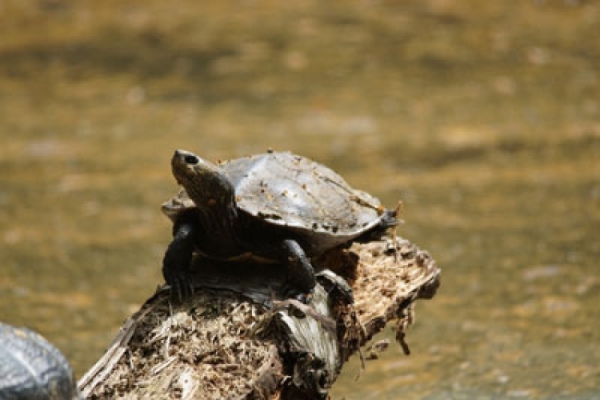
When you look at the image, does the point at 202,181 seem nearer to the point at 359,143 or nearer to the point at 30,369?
the point at 30,369

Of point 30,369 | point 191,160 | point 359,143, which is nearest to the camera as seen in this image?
point 30,369

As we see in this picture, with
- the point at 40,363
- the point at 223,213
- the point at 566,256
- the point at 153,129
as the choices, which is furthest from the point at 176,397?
the point at 153,129

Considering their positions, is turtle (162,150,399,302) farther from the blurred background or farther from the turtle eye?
the blurred background

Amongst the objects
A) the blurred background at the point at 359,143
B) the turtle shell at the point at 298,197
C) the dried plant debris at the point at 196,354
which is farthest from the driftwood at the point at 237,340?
the blurred background at the point at 359,143

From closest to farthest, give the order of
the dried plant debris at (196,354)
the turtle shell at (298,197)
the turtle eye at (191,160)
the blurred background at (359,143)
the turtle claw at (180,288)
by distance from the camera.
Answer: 1. the dried plant debris at (196,354)
2. the turtle eye at (191,160)
3. the turtle claw at (180,288)
4. the turtle shell at (298,197)
5. the blurred background at (359,143)

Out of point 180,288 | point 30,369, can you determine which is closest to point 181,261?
point 180,288

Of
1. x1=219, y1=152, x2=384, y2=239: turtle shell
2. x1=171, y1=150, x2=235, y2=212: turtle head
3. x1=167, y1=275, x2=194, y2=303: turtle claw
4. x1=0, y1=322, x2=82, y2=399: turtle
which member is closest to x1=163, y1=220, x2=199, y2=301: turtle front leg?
x1=167, y1=275, x2=194, y2=303: turtle claw

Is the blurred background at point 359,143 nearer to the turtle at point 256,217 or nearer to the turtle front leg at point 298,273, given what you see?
the turtle at point 256,217
